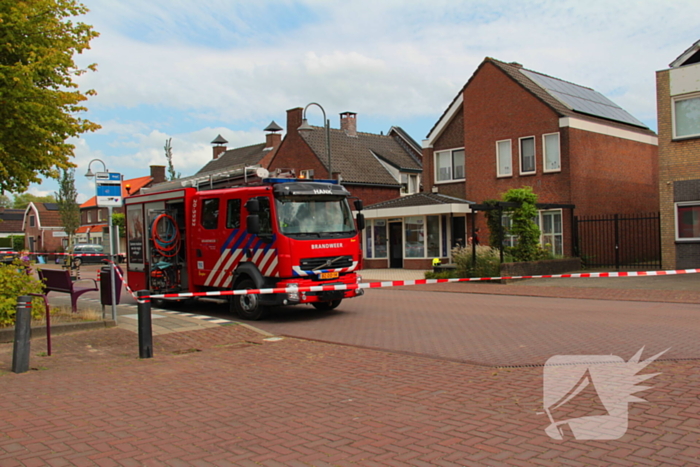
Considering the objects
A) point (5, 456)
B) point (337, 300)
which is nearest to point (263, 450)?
point (5, 456)

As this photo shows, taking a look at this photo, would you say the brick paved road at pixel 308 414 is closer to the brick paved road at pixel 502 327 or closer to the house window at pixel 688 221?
the brick paved road at pixel 502 327

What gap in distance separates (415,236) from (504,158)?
203 inches

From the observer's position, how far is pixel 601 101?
99.8ft

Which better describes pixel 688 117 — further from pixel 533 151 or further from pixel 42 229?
pixel 42 229

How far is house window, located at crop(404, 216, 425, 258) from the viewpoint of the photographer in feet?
91.5

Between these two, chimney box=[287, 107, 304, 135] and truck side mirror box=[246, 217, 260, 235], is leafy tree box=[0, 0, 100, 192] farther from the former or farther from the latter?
chimney box=[287, 107, 304, 135]

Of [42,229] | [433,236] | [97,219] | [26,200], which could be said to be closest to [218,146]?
[97,219]

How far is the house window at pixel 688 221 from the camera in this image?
67.8ft

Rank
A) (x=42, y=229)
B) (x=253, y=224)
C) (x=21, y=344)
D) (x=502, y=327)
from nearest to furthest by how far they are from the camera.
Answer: (x=21, y=344) < (x=502, y=327) < (x=253, y=224) < (x=42, y=229)

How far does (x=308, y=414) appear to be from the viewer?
18.4ft

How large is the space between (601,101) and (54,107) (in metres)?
26.2

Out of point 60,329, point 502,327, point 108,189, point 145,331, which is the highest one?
point 108,189

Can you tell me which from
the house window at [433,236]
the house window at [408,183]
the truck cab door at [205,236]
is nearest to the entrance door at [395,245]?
the house window at [433,236]

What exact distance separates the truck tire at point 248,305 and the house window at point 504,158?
17.0 meters
